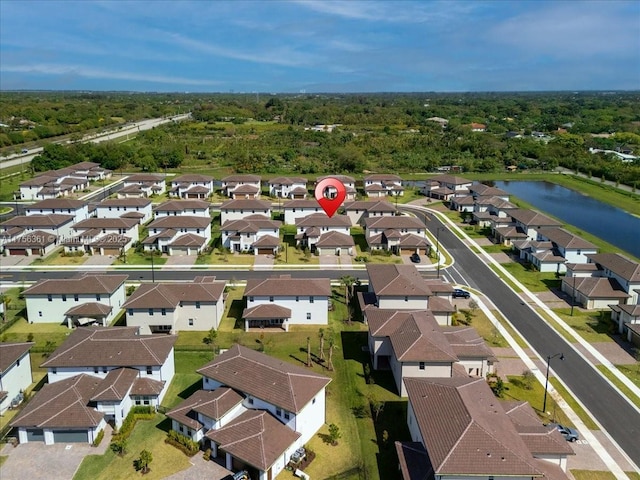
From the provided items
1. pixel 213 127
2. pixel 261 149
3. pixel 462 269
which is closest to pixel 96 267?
pixel 462 269

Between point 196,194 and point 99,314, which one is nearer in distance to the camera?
point 99,314

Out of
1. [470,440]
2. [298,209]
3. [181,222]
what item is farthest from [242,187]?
[470,440]

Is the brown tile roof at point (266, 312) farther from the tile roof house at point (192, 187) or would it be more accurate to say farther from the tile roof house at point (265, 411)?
the tile roof house at point (192, 187)

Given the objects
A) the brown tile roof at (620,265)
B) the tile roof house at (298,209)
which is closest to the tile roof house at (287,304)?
the brown tile roof at (620,265)

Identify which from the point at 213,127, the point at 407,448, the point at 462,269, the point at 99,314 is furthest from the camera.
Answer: the point at 213,127

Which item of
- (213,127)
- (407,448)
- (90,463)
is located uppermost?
(213,127)

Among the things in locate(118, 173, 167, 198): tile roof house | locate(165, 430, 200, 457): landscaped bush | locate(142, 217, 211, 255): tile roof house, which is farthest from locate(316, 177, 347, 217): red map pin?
locate(118, 173, 167, 198): tile roof house

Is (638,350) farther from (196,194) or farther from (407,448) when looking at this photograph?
(196,194)
